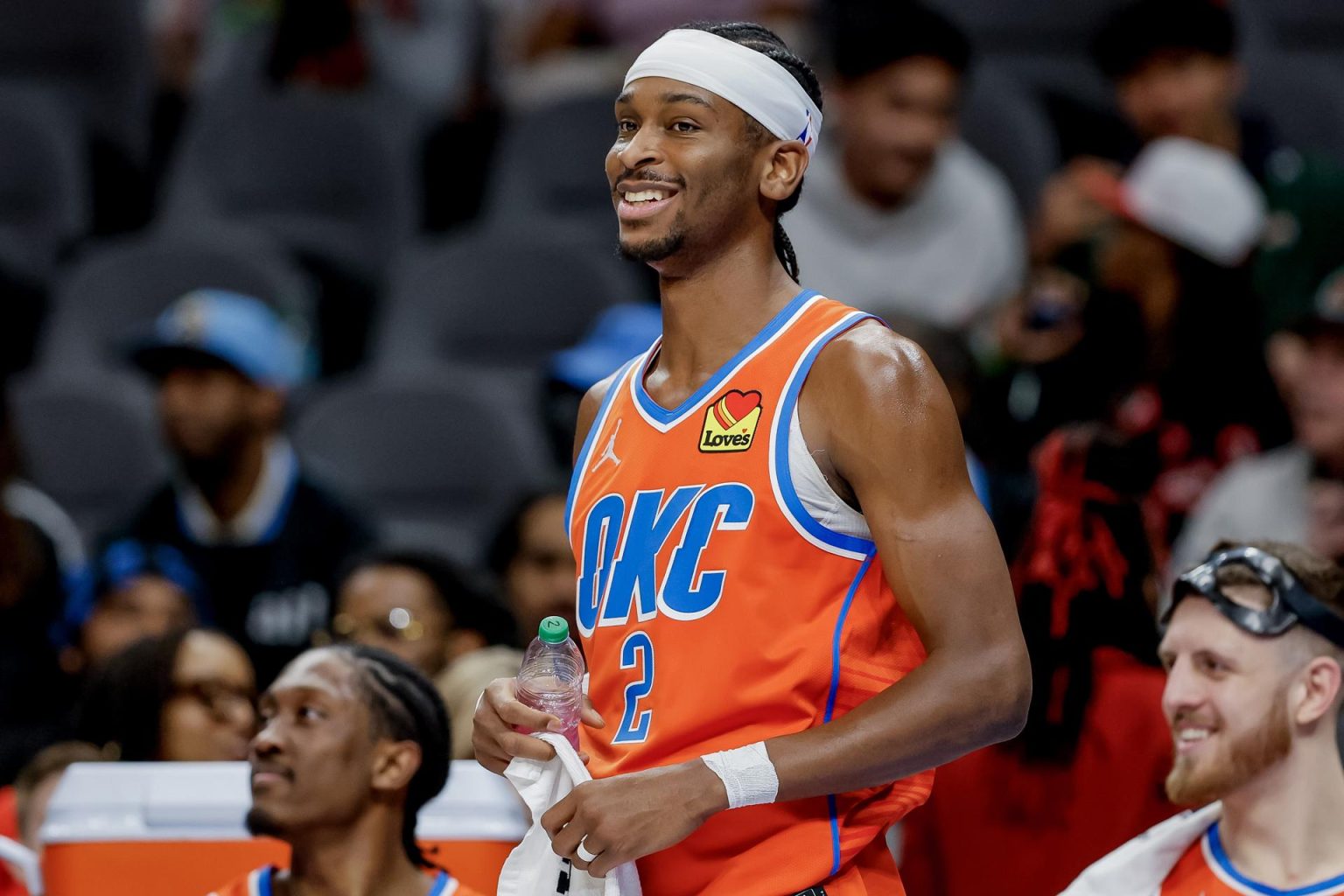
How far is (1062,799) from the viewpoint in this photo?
4.05 metres

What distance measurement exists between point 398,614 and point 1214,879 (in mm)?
2564

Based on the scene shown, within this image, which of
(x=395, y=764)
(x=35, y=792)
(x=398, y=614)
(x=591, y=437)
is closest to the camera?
(x=591, y=437)

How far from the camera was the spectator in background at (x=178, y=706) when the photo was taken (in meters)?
4.63

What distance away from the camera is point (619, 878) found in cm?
266

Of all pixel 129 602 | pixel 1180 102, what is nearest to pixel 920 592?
pixel 129 602

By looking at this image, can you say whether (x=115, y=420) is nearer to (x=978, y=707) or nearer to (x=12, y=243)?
(x=12, y=243)

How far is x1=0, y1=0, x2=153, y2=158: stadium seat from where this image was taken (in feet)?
28.1

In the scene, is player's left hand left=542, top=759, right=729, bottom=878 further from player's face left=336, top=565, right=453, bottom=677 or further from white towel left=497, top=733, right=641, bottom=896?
player's face left=336, top=565, right=453, bottom=677

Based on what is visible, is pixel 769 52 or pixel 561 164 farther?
pixel 561 164

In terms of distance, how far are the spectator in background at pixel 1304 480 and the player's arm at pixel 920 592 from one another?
9.75 feet

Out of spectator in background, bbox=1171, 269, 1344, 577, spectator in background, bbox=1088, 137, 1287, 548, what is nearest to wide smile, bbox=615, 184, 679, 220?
spectator in background, bbox=1171, 269, 1344, 577

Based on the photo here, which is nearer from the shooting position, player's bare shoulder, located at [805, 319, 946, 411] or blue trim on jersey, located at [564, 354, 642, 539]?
player's bare shoulder, located at [805, 319, 946, 411]

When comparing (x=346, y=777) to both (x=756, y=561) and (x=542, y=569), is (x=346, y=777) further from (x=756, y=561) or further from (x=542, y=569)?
(x=542, y=569)

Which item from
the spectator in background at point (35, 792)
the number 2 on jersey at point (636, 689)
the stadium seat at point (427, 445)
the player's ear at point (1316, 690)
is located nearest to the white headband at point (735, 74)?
the number 2 on jersey at point (636, 689)
